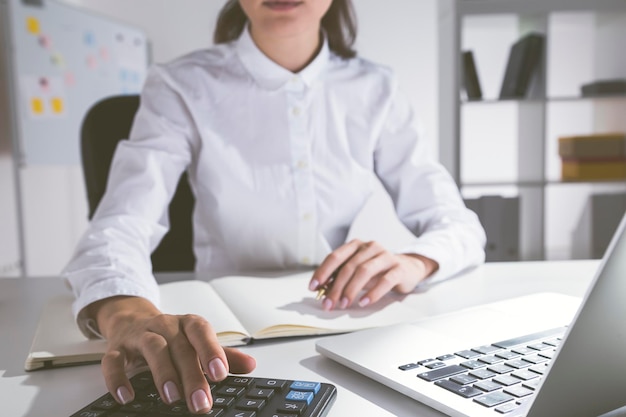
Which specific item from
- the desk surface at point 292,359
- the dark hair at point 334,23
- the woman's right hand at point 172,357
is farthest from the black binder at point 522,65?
the woman's right hand at point 172,357

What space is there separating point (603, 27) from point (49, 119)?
9.14 ft

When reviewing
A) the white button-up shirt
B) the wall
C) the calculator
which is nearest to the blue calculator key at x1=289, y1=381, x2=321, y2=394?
the calculator

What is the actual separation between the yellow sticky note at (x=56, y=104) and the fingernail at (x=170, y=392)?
2.86 m

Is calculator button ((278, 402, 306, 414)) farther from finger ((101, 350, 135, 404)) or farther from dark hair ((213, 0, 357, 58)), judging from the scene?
dark hair ((213, 0, 357, 58))

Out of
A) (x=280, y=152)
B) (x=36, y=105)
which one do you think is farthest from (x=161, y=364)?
(x=36, y=105)

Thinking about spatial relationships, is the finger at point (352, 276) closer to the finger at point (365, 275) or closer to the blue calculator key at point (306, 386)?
the finger at point (365, 275)

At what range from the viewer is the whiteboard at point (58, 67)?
9.11 feet

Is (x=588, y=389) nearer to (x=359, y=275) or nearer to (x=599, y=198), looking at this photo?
(x=359, y=275)

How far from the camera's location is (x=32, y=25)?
2.82 metres

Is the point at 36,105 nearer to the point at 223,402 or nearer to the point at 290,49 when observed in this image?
the point at 290,49

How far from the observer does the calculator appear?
1.35 feet

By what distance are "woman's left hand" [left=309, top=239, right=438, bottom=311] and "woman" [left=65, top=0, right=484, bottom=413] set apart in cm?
12

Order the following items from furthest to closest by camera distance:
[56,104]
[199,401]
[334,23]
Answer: [56,104] < [334,23] < [199,401]

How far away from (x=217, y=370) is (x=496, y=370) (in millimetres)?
209
